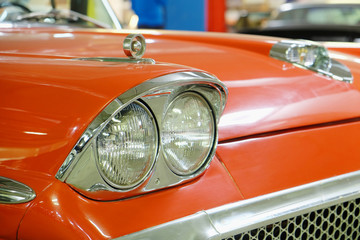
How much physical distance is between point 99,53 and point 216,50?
1.35ft

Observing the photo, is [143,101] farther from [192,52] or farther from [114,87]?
[192,52]

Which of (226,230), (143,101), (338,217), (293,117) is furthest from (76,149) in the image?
(338,217)

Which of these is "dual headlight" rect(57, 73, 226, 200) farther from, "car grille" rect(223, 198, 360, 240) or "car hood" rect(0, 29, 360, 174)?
"car grille" rect(223, 198, 360, 240)

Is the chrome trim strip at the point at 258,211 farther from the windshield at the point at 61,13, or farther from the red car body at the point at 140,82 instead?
the windshield at the point at 61,13

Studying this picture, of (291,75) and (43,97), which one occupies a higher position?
(43,97)

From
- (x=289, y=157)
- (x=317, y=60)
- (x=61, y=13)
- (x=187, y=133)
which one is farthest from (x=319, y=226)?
(x=61, y=13)

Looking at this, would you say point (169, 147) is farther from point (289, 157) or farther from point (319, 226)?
point (319, 226)

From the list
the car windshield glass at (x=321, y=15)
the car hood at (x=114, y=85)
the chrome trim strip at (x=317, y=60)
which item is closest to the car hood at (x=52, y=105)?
the car hood at (x=114, y=85)

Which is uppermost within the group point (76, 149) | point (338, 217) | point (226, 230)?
point (76, 149)

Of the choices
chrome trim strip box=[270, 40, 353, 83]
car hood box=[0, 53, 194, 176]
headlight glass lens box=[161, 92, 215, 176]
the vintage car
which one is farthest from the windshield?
headlight glass lens box=[161, 92, 215, 176]

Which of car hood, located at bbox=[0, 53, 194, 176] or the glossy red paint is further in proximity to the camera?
the glossy red paint

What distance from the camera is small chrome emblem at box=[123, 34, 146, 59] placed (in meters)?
1.05

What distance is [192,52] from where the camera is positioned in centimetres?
143

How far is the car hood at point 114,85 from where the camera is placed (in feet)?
→ 2.74
